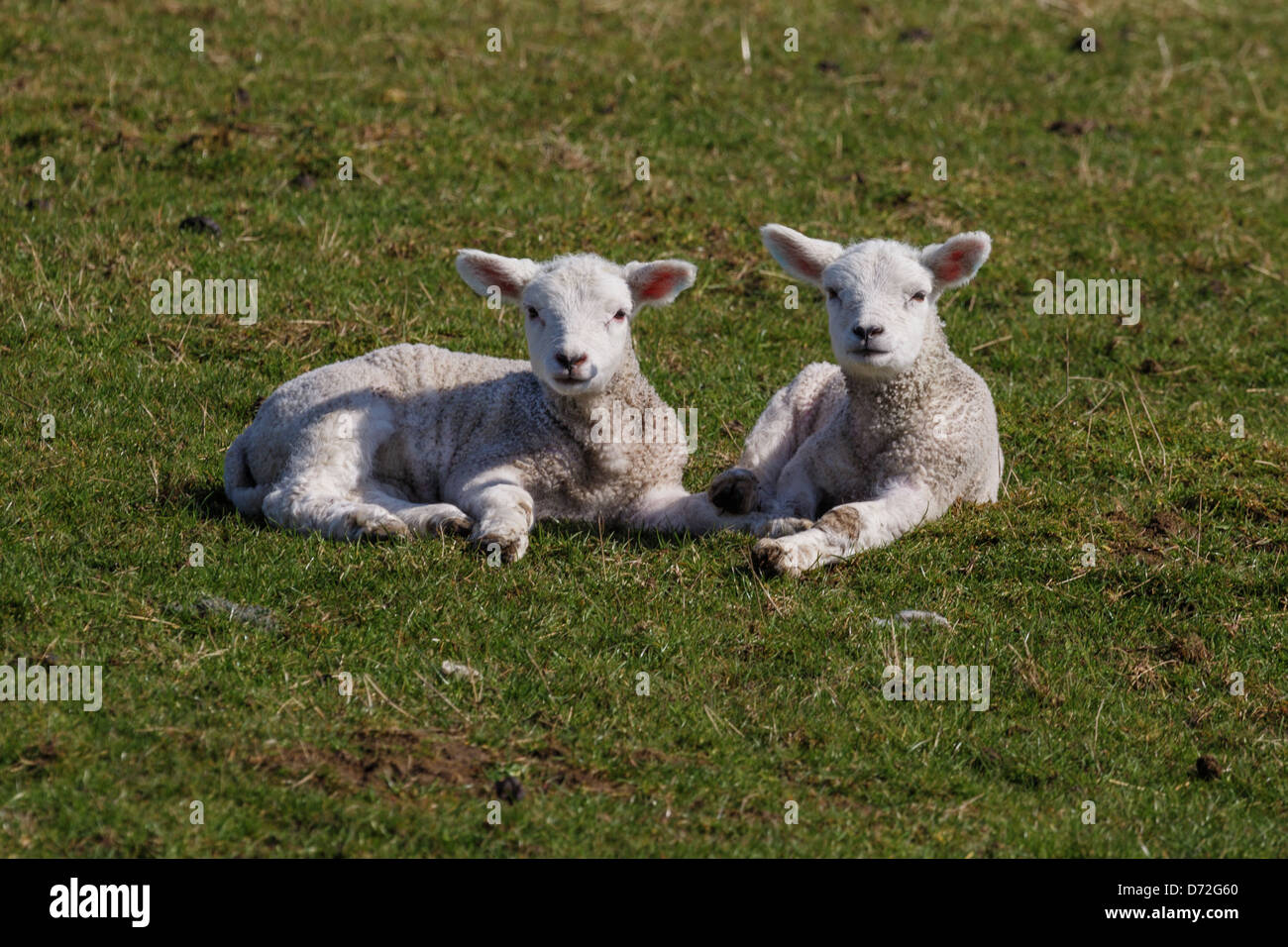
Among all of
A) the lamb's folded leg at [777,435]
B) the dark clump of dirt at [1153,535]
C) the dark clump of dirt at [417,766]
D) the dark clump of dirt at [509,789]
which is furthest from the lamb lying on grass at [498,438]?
the dark clump of dirt at [509,789]

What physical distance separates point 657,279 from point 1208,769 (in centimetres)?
416

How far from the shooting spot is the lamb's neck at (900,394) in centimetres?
1016

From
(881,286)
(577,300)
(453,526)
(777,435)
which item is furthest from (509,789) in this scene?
(777,435)

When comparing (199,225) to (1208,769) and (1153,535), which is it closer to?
(1153,535)

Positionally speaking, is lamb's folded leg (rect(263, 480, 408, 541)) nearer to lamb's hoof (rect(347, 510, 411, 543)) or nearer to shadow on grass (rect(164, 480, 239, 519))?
lamb's hoof (rect(347, 510, 411, 543))

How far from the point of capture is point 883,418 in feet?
33.4

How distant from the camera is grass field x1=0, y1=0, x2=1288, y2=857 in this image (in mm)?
7039

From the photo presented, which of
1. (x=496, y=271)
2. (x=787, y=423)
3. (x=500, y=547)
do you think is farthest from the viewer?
(x=787, y=423)

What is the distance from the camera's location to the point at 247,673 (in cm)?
765

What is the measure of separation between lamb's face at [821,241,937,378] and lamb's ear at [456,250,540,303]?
5.62 ft

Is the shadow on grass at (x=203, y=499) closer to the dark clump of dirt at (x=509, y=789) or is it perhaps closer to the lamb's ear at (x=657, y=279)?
the lamb's ear at (x=657, y=279)

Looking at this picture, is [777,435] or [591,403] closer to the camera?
[591,403]

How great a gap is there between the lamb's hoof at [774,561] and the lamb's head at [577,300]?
132 centimetres
